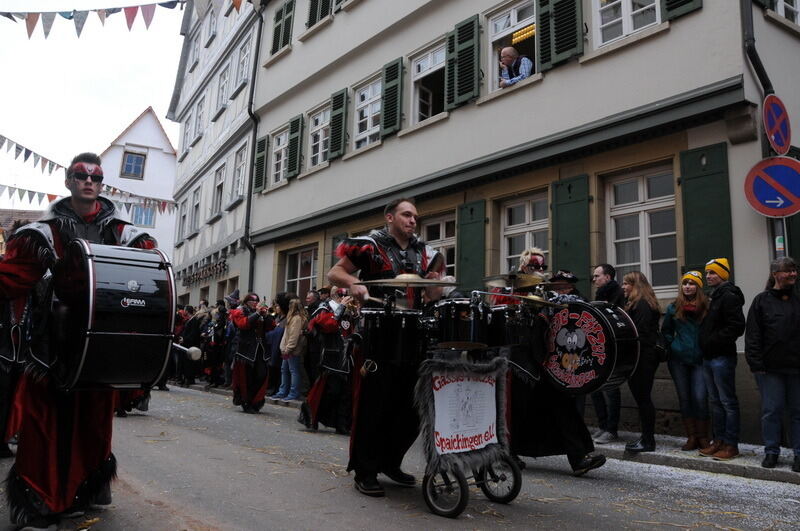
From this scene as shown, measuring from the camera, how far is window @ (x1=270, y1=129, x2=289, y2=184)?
775 inches

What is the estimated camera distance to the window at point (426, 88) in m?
14.6

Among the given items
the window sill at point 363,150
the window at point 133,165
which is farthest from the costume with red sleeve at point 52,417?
the window at point 133,165

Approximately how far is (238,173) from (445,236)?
1131 centimetres

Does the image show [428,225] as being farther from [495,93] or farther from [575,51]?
[575,51]

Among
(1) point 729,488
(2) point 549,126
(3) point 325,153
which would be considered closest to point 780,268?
(1) point 729,488

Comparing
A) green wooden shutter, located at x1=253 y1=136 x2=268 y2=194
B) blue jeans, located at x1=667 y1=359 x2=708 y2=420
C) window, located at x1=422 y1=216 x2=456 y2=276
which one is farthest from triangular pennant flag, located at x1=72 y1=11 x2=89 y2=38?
blue jeans, located at x1=667 y1=359 x2=708 y2=420

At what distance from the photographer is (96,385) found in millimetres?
3373

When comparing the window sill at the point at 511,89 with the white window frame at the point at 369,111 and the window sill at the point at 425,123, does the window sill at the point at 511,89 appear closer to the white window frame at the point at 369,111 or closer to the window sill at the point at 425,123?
the window sill at the point at 425,123

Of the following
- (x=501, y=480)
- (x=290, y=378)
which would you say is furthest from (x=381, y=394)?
(x=290, y=378)

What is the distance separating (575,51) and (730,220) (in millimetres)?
3800

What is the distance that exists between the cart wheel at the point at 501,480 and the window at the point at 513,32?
29.5ft

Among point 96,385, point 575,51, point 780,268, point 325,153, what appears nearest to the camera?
point 96,385

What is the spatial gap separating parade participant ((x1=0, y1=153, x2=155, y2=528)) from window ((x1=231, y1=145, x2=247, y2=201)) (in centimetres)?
1855

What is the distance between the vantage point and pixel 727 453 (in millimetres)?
6832
